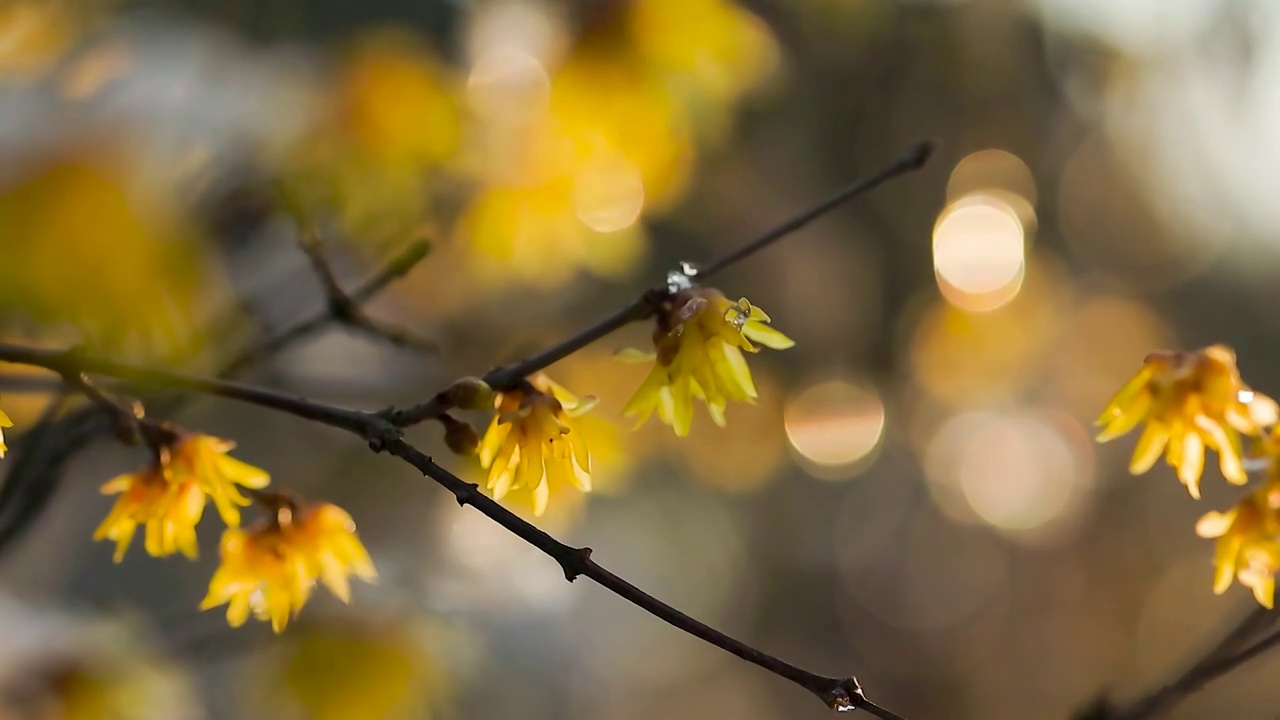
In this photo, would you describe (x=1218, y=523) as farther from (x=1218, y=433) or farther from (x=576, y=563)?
(x=576, y=563)

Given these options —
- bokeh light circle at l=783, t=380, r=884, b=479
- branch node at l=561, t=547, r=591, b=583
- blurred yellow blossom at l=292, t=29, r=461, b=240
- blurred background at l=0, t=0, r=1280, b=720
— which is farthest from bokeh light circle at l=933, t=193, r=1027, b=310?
branch node at l=561, t=547, r=591, b=583

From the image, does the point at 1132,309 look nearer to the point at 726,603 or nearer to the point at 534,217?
the point at 726,603

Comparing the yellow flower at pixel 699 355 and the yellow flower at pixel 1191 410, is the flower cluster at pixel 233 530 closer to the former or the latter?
the yellow flower at pixel 699 355

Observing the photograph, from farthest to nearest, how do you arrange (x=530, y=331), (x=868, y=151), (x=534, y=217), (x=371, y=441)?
(x=868, y=151) → (x=530, y=331) → (x=534, y=217) → (x=371, y=441)

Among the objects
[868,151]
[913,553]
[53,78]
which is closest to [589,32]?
[53,78]

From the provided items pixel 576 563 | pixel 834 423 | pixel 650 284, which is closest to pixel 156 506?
pixel 576 563

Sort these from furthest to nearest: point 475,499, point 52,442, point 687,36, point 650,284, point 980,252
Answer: point 980,252
point 650,284
point 687,36
point 52,442
point 475,499

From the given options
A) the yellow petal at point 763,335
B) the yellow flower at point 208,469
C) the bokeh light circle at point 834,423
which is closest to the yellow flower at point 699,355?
the yellow petal at point 763,335
